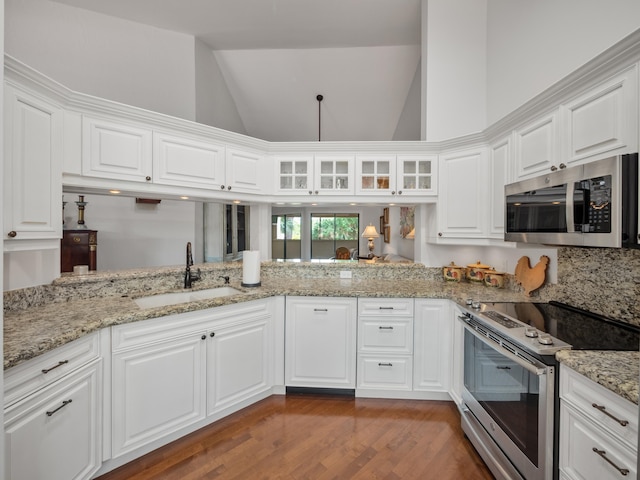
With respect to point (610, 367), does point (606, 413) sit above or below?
below

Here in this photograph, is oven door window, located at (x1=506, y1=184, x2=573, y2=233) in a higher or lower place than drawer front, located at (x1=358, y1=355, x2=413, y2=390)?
higher

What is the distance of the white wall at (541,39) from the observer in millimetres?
1672

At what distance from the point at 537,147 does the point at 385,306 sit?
1455 millimetres

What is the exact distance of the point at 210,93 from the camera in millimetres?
3988

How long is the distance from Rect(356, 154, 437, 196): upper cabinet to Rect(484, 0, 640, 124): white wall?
80 cm

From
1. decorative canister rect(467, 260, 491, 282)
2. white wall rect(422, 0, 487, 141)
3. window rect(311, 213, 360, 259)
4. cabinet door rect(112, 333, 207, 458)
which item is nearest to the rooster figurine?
decorative canister rect(467, 260, 491, 282)

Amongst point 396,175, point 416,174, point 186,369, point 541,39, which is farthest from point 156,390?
point 541,39

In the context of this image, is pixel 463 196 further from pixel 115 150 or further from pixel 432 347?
pixel 115 150

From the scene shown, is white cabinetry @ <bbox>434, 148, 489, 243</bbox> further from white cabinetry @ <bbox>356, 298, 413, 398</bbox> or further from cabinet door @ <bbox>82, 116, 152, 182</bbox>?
cabinet door @ <bbox>82, 116, 152, 182</bbox>

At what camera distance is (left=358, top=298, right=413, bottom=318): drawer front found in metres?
2.33

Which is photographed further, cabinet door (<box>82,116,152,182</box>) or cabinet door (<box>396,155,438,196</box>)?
cabinet door (<box>396,155,438,196</box>)

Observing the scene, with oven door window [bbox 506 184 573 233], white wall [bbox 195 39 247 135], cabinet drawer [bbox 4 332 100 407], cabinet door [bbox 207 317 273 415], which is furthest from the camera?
white wall [bbox 195 39 247 135]

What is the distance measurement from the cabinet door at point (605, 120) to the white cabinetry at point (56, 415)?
2636mm

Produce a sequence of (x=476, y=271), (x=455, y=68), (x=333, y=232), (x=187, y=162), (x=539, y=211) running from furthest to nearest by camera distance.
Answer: (x=333, y=232), (x=455, y=68), (x=476, y=271), (x=187, y=162), (x=539, y=211)
